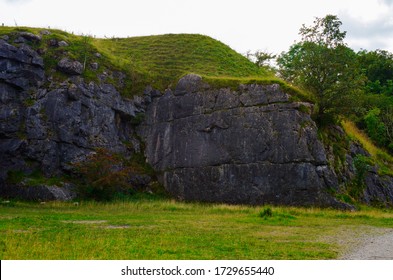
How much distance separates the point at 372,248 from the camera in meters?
14.4

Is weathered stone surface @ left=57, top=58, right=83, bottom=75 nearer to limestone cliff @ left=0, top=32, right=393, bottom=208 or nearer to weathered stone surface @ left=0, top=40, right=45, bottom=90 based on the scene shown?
limestone cliff @ left=0, top=32, right=393, bottom=208

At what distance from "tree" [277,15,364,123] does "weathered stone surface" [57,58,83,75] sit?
2032 cm

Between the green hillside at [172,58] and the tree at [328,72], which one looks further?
the green hillside at [172,58]

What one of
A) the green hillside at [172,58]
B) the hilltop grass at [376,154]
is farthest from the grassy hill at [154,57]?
the hilltop grass at [376,154]

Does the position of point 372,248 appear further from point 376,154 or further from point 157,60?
point 157,60

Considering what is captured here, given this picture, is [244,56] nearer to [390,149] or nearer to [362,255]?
[390,149]

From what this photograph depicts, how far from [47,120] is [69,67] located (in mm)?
5808

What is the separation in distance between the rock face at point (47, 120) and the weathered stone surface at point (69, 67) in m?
0.59

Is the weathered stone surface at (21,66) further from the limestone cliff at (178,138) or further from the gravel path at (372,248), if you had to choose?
the gravel path at (372,248)

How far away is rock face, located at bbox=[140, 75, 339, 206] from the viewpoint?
33.9m

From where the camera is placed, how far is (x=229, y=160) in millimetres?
35906

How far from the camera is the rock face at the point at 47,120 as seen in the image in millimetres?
35125

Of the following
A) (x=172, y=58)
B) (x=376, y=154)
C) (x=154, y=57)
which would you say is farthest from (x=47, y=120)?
(x=376, y=154)

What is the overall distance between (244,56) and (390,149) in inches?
851
